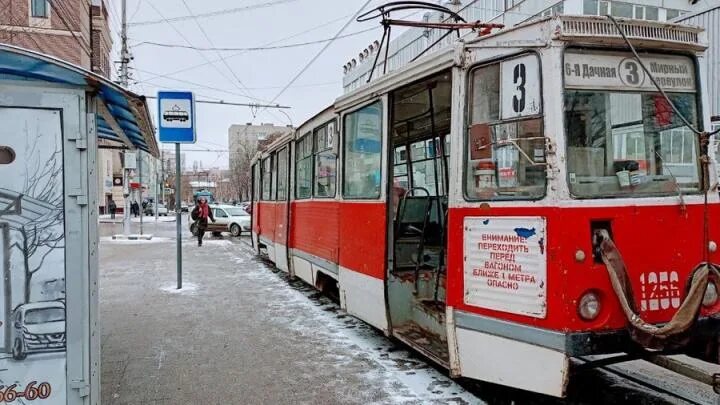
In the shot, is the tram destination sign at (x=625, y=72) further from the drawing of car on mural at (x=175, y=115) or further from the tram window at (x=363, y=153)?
the drawing of car on mural at (x=175, y=115)

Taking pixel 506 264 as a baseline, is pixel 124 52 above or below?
above

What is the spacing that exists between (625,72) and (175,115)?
7.77 metres

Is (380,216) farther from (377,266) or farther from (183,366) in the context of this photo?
(183,366)

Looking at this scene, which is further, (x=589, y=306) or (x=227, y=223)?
(x=227, y=223)

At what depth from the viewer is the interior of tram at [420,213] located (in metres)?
5.70

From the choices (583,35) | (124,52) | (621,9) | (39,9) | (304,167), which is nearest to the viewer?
(583,35)

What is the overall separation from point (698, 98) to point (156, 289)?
8.91 metres

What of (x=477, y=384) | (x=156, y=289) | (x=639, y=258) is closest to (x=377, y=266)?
(x=477, y=384)

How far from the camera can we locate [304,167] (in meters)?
9.53

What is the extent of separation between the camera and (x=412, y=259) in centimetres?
667

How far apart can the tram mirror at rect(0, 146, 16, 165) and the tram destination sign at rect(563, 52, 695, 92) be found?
3496 mm

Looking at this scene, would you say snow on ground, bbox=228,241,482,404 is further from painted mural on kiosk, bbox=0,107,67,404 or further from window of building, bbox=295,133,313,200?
painted mural on kiosk, bbox=0,107,67,404

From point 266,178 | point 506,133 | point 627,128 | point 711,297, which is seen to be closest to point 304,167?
point 266,178

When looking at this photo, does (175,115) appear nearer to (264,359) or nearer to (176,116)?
(176,116)
